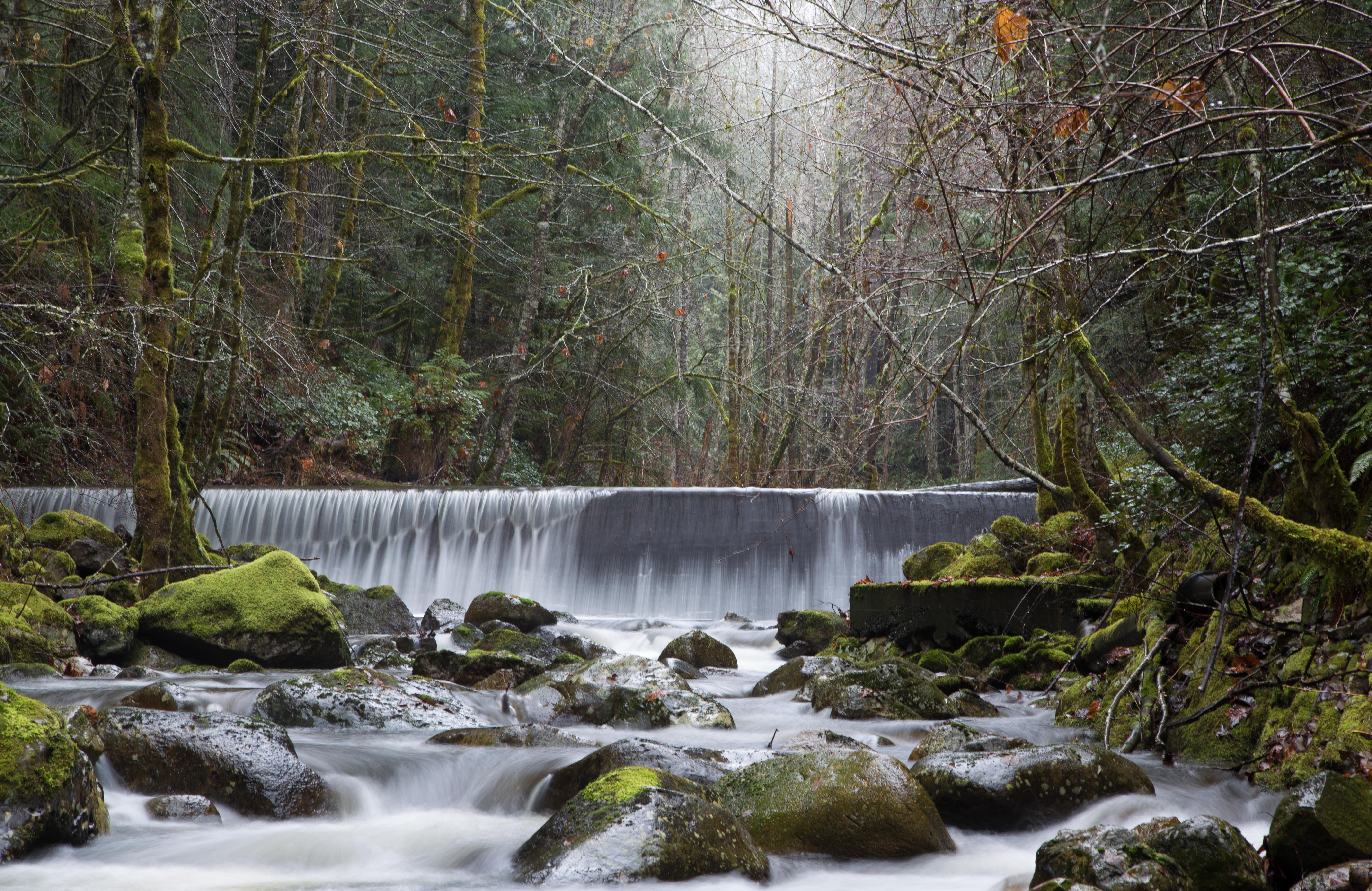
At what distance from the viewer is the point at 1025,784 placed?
3.59m

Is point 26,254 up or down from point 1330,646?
up

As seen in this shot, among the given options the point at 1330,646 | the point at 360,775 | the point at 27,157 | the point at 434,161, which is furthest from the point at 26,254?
the point at 1330,646

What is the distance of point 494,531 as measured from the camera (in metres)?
11.8

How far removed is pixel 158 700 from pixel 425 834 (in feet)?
6.35

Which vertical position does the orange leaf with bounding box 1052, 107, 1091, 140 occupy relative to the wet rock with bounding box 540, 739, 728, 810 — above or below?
above

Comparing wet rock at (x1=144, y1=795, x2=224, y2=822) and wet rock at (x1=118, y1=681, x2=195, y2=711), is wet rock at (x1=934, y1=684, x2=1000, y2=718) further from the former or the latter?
wet rock at (x1=118, y1=681, x2=195, y2=711)

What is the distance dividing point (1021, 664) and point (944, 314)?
3.22 m

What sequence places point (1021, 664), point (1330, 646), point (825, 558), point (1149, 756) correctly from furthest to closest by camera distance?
point (825, 558)
point (1021, 664)
point (1149, 756)
point (1330, 646)

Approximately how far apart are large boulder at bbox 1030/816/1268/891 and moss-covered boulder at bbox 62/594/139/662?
6323 mm

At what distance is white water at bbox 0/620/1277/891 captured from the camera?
322cm

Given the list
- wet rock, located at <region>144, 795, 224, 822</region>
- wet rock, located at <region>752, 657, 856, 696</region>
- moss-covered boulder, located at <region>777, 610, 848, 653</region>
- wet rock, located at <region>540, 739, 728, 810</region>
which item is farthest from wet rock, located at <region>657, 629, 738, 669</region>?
wet rock, located at <region>144, 795, 224, 822</region>

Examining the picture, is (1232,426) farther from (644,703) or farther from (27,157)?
(27,157)

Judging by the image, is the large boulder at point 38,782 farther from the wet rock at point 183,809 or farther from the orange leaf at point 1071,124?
the orange leaf at point 1071,124

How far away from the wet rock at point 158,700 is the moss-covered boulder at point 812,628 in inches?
207
